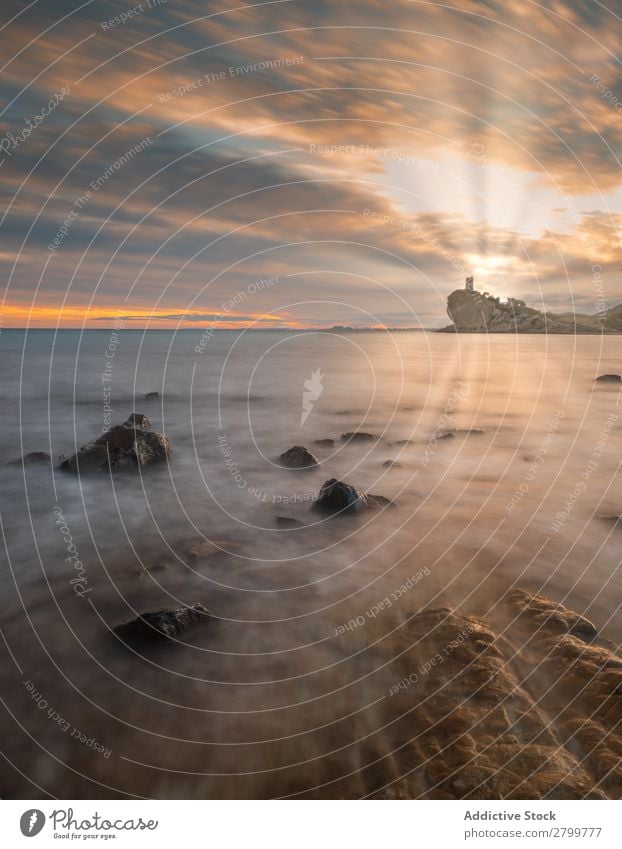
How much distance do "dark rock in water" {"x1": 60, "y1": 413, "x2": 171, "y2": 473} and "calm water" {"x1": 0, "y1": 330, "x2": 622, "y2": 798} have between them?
66cm

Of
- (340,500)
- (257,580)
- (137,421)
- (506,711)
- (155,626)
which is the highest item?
(137,421)

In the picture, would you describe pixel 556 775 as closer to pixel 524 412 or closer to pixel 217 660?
pixel 217 660

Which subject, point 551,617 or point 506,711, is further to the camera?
point 551,617

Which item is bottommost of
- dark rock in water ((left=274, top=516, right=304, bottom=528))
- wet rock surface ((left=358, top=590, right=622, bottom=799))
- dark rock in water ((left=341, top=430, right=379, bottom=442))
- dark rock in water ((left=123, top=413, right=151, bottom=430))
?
wet rock surface ((left=358, top=590, right=622, bottom=799))

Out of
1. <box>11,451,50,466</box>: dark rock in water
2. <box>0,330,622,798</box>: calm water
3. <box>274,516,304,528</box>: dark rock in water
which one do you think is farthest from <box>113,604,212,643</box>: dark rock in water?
<box>11,451,50,466</box>: dark rock in water

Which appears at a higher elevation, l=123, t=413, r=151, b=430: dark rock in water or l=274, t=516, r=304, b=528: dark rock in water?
l=123, t=413, r=151, b=430: dark rock in water

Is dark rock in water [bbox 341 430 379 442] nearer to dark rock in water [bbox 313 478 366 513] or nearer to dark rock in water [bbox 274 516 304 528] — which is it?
dark rock in water [bbox 313 478 366 513]

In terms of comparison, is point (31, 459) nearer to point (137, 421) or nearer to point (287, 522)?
point (137, 421)

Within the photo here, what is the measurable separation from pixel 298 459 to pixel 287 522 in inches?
186

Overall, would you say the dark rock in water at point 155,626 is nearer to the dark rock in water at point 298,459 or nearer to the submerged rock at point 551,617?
the submerged rock at point 551,617

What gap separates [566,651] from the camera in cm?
663

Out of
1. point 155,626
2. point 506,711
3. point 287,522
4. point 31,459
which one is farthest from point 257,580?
point 31,459

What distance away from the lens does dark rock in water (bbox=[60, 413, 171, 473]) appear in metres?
15.0

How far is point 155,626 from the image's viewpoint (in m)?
7.33
